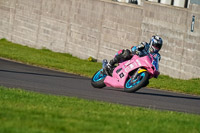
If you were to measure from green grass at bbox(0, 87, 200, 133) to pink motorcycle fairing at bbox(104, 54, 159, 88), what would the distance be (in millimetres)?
2378

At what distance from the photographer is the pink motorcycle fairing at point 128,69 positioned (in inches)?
539

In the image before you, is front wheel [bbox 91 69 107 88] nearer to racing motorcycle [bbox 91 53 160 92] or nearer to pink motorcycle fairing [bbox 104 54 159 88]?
racing motorcycle [bbox 91 53 160 92]

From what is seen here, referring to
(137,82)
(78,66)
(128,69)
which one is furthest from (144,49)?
(78,66)

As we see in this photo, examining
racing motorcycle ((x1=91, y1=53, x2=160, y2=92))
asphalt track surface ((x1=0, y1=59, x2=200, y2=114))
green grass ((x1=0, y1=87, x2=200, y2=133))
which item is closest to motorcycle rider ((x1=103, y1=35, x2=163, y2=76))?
racing motorcycle ((x1=91, y1=53, x2=160, y2=92))

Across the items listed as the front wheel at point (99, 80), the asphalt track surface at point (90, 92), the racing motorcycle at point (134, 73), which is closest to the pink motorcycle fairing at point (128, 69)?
the racing motorcycle at point (134, 73)

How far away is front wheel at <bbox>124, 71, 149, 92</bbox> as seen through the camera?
44.1 ft

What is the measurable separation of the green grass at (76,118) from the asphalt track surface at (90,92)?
1.88 m

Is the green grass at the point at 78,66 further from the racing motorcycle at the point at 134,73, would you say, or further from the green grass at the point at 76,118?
the green grass at the point at 76,118

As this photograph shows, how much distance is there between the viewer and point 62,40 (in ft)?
94.8

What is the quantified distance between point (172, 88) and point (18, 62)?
282 inches

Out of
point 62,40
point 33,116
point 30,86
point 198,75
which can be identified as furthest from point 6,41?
point 33,116

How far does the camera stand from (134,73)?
14.0m

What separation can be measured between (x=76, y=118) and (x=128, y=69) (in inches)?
207

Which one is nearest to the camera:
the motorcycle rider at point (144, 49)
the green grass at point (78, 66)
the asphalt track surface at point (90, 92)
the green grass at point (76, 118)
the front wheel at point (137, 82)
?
the green grass at point (76, 118)
